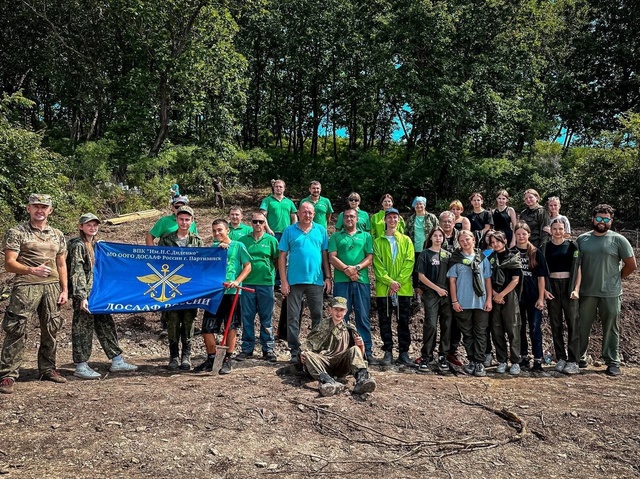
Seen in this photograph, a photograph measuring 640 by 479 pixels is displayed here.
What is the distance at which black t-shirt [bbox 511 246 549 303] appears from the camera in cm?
708

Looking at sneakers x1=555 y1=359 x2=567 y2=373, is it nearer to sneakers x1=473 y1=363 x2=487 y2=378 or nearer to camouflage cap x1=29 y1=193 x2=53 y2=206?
sneakers x1=473 y1=363 x2=487 y2=378

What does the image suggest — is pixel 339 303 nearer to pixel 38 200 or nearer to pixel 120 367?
pixel 120 367

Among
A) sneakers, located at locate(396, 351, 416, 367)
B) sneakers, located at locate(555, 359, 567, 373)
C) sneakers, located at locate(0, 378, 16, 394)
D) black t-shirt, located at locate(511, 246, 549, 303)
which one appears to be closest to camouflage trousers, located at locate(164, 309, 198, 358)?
sneakers, located at locate(0, 378, 16, 394)

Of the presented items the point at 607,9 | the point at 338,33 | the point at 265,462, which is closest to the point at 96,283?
the point at 265,462

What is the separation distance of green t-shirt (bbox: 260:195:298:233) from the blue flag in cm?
194

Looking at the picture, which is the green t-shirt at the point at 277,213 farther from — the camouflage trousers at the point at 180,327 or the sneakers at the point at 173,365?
the sneakers at the point at 173,365

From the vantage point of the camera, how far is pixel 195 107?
63.3 feet

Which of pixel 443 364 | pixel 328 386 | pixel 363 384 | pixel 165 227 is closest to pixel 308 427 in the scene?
pixel 328 386

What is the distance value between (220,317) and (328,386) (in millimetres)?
1902

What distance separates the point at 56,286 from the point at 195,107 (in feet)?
47.5

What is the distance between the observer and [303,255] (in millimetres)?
6859

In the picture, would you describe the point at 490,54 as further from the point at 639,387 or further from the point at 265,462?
the point at 265,462

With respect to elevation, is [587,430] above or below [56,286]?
below

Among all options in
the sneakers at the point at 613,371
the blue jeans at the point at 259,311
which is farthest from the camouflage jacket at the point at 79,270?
the sneakers at the point at 613,371
